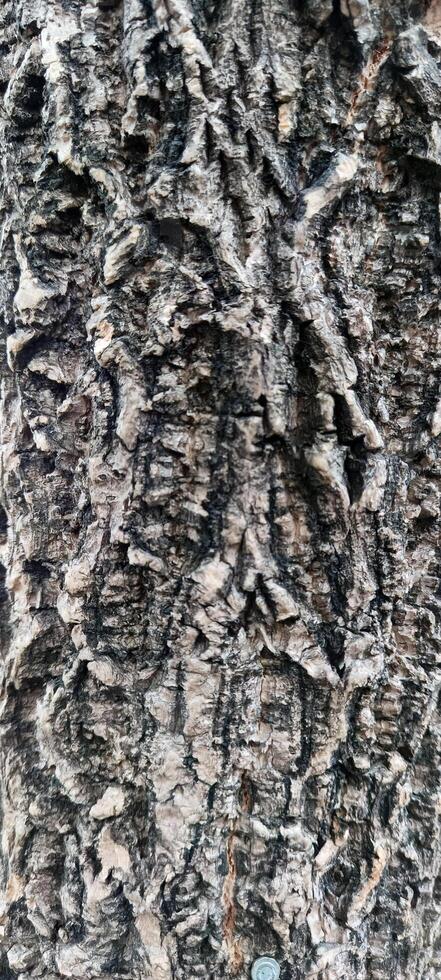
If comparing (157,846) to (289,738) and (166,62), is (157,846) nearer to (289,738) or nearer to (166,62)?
(289,738)

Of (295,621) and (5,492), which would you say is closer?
(295,621)

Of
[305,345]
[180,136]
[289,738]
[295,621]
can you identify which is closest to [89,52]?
[180,136]

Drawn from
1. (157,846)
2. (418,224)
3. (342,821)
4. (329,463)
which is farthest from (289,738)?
(418,224)

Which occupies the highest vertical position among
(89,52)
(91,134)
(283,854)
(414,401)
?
(89,52)

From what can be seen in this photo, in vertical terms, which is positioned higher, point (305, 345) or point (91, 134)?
point (91, 134)

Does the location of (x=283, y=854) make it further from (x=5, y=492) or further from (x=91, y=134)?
(x=91, y=134)

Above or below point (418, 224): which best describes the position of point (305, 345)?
below
